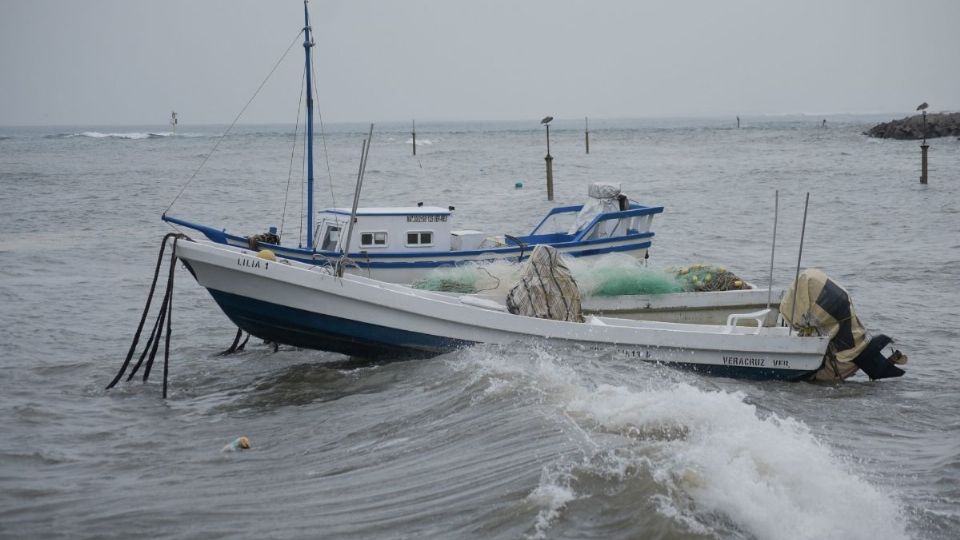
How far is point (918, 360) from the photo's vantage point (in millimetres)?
14180

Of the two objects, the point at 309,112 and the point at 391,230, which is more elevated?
the point at 309,112

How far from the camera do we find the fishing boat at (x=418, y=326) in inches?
478

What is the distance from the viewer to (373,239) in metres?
15.9

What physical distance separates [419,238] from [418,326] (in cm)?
387

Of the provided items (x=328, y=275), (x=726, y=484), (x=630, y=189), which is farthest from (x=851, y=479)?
(x=630, y=189)

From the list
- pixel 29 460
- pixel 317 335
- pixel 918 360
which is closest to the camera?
pixel 29 460

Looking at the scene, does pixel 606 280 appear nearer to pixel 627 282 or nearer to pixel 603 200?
pixel 627 282

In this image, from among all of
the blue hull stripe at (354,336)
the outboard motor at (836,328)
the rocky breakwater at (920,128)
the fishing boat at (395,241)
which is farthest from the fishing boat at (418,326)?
the rocky breakwater at (920,128)

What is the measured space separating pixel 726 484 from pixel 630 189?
3950cm

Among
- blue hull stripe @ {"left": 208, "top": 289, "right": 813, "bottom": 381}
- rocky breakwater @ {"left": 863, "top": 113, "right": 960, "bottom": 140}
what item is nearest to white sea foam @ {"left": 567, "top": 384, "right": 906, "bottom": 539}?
blue hull stripe @ {"left": 208, "top": 289, "right": 813, "bottom": 381}

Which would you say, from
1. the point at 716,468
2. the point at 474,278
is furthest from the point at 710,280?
the point at 716,468

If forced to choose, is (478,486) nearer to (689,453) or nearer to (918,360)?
(689,453)

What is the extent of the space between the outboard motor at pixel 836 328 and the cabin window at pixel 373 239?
637 centimetres

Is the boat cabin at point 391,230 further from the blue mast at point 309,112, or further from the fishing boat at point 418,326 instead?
Result: the fishing boat at point 418,326
